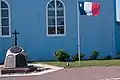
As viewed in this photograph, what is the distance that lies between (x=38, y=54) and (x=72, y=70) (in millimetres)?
8066

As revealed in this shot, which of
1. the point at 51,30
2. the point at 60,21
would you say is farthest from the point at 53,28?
the point at 60,21

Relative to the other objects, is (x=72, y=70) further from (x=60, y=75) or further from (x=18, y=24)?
(x=18, y=24)

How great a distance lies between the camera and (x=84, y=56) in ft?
87.0

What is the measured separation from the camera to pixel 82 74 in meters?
17.2

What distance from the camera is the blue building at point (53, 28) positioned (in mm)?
26312

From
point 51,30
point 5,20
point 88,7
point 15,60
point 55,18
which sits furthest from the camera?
point 51,30

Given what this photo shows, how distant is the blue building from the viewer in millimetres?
26312

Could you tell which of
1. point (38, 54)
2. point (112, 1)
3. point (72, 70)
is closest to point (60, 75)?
point (72, 70)

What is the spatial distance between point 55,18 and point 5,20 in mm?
3137

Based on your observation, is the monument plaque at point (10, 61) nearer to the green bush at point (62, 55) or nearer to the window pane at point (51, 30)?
the green bush at point (62, 55)

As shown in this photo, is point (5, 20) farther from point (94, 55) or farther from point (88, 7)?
point (88, 7)

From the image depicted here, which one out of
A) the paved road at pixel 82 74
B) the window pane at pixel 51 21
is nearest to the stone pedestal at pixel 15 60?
the paved road at pixel 82 74

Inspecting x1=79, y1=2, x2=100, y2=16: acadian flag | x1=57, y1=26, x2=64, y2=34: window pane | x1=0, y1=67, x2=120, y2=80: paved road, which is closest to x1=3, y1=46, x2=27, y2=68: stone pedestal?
x1=0, y1=67, x2=120, y2=80: paved road

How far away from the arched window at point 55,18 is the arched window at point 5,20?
98.5 inches
